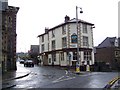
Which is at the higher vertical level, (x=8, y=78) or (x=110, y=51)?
(x=110, y=51)

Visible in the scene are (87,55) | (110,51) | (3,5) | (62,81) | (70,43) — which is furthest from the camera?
(110,51)

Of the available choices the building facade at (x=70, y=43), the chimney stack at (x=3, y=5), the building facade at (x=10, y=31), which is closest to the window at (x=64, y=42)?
the building facade at (x=70, y=43)

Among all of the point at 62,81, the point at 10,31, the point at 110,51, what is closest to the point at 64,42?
the point at 10,31

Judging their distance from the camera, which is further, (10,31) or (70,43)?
(70,43)

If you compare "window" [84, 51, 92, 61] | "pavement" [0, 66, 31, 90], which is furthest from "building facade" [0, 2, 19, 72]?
"window" [84, 51, 92, 61]

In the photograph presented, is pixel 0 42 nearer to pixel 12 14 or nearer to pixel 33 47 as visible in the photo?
pixel 12 14

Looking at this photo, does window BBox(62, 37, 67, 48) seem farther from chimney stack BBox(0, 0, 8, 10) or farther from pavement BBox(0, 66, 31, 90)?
pavement BBox(0, 66, 31, 90)

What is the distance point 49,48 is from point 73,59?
14.3m

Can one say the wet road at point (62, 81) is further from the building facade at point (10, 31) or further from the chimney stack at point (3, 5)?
the chimney stack at point (3, 5)

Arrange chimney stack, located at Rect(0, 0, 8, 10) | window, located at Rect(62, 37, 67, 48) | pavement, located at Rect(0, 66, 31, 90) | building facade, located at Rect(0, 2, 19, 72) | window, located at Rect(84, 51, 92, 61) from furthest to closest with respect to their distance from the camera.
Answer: window, located at Rect(62, 37, 67, 48) < window, located at Rect(84, 51, 92, 61) < building facade, located at Rect(0, 2, 19, 72) < chimney stack, located at Rect(0, 0, 8, 10) < pavement, located at Rect(0, 66, 31, 90)

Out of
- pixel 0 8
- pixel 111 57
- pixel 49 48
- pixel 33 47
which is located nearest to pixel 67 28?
pixel 49 48

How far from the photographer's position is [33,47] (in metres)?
106

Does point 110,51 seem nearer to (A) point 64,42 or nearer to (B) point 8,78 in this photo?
(A) point 64,42

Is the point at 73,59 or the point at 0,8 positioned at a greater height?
the point at 0,8
